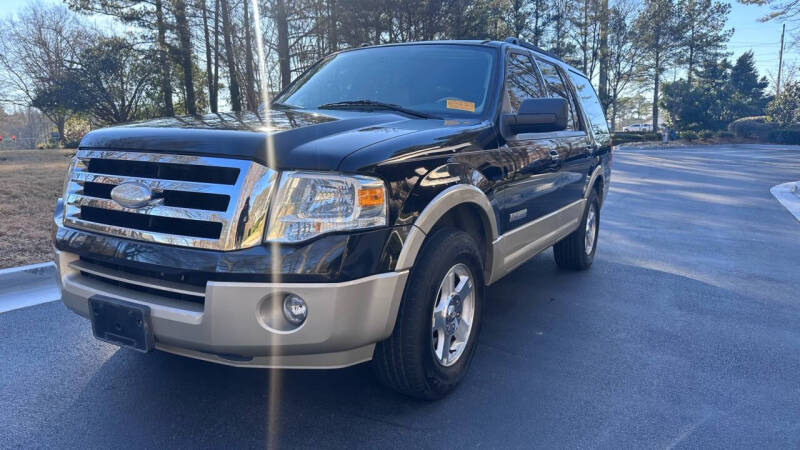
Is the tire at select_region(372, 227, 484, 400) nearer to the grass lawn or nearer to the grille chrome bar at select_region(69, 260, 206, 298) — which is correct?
the grille chrome bar at select_region(69, 260, 206, 298)

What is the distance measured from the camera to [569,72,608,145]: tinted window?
18.5ft

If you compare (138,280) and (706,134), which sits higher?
(706,134)

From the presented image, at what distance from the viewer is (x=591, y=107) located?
599 cm

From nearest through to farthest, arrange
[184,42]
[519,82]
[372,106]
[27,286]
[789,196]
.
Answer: [372,106], [519,82], [27,286], [789,196], [184,42]

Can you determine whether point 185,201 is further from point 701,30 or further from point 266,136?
point 701,30

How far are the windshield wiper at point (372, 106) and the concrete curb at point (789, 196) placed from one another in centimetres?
847

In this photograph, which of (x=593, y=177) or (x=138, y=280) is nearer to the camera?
(x=138, y=280)

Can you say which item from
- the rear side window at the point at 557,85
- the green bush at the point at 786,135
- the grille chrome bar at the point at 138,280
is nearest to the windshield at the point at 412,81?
the rear side window at the point at 557,85

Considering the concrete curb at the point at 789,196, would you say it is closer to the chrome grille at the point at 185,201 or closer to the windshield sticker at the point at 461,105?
the windshield sticker at the point at 461,105

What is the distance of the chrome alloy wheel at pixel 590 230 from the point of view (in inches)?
225

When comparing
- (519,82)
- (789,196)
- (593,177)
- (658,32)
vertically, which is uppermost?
(658,32)

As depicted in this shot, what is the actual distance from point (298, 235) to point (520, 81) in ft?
8.20

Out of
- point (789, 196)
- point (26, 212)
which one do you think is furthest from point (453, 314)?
point (789, 196)

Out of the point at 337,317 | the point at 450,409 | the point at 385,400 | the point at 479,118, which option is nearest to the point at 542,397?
the point at 450,409
